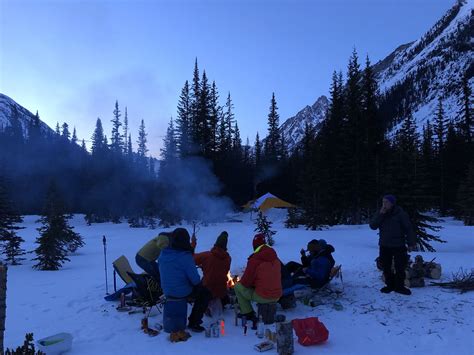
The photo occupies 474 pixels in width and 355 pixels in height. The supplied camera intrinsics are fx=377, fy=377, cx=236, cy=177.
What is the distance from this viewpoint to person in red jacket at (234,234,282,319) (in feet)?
19.5

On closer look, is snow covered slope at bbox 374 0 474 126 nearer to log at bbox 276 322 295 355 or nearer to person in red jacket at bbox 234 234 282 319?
person in red jacket at bbox 234 234 282 319

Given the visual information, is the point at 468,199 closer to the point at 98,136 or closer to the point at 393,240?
the point at 393,240

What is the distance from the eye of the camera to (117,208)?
3544cm

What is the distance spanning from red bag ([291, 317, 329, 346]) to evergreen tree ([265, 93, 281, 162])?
140 ft

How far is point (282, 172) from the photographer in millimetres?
42500

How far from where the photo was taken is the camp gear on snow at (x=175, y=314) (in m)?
5.67

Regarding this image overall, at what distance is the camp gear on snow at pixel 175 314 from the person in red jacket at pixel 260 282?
0.91 metres

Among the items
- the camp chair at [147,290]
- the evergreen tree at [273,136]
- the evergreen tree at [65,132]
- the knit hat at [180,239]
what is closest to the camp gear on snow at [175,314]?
the knit hat at [180,239]

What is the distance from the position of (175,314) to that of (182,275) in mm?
587

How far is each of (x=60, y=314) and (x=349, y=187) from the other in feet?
74.4

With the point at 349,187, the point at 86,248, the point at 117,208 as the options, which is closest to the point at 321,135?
the point at 349,187

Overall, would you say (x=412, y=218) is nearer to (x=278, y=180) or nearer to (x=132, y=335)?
(x=132, y=335)

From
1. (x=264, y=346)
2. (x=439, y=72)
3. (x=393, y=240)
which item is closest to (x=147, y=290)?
(x=264, y=346)

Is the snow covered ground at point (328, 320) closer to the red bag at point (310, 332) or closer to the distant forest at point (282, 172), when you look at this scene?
the red bag at point (310, 332)
